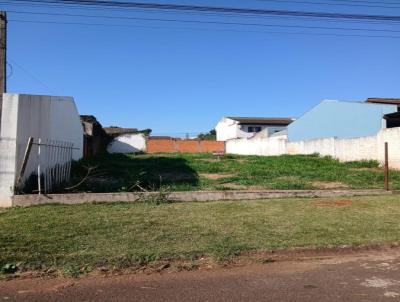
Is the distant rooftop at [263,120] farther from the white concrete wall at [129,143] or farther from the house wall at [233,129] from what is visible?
the white concrete wall at [129,143]

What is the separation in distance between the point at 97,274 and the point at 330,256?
3.35 meters

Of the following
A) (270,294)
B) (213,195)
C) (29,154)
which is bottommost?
(270,294)

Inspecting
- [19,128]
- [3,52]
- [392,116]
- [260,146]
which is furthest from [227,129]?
Answer: [19,128]

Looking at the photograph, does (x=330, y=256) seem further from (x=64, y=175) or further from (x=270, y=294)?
(x=64, y=175)

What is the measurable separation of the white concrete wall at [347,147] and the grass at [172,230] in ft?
33.2

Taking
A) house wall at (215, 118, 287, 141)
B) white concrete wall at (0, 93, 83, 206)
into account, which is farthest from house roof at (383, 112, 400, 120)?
house wall at (215, 118, 287, 141)

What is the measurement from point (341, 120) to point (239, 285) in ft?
93.4

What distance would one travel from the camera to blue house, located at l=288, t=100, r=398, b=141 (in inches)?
1088

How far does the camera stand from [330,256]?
6.45 metres

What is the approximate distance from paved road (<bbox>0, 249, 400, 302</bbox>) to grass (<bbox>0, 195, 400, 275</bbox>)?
0.46 metres

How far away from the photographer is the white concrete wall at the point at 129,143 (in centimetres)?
5169

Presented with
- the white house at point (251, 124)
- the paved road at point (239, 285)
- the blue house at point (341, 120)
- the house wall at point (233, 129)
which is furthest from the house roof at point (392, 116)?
the white house at point (251, 124)

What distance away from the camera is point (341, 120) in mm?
31562

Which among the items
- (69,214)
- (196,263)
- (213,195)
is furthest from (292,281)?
(213,195)
